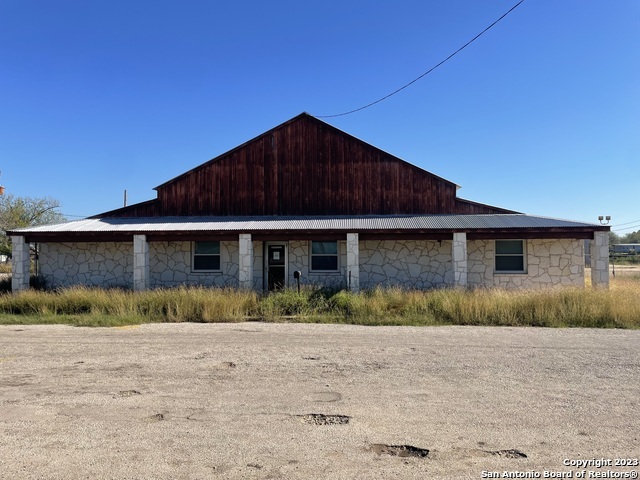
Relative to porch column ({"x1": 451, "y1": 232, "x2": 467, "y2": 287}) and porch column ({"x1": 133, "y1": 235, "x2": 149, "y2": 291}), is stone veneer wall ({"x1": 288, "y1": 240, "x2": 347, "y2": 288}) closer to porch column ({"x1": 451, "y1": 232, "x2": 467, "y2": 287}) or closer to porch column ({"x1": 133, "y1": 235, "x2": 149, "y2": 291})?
porch column ({"x1": 451, "y1": 232, "x2": 467, "y2": 287})

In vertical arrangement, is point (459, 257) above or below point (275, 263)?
above

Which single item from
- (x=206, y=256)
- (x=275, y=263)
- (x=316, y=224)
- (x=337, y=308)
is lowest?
(x=337, y=308)

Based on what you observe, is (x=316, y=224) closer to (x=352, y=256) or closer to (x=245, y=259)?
(x=352, y=256)

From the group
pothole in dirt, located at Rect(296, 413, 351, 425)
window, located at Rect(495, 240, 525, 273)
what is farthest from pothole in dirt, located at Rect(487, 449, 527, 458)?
window, located at Rect(495, 240, 525, 273)

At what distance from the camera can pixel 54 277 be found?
18.7 metres

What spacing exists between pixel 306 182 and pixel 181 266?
6192 mm

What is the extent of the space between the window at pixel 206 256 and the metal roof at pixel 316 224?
0.99 m

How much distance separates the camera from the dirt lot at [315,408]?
11.9ft

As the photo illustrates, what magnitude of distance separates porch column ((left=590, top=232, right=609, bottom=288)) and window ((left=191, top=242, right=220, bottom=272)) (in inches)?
546

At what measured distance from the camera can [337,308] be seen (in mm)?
12820

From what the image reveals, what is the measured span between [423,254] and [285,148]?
7214 millimetres

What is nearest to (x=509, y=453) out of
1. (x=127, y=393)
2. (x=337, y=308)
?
(x=127, y=393)

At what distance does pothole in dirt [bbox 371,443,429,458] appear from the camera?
3768 mm

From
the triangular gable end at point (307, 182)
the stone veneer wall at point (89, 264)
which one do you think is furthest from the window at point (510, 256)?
the stone veneer wall at point (89, 264)
